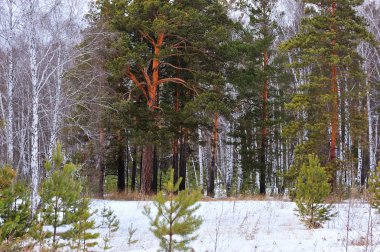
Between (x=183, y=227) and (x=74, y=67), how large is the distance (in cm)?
975

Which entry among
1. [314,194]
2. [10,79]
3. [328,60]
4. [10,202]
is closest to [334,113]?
[328,60]

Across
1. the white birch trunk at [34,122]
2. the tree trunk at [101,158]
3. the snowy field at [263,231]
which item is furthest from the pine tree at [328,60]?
the white birch trunk at [34,122]

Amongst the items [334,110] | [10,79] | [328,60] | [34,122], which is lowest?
[34,122]

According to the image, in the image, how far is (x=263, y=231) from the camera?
9562 millimetres

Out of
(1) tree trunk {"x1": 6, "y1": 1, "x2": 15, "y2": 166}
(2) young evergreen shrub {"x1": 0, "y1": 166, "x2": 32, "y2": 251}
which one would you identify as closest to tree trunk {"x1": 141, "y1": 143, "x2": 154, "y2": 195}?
(1) tree trunk {"x1": 6, "y1": 1, "x2": 15, "y2": 166}

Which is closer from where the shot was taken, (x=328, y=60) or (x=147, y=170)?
(x=328, y=60)

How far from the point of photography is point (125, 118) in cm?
1717

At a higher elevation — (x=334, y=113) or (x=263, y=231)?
(x=334, y=113)

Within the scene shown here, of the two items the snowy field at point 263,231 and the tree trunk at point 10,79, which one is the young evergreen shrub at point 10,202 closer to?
the snowy field at point 263,231

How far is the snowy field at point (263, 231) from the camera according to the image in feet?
24.1

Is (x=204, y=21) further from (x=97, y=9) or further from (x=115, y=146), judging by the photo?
(x=115, y=146)

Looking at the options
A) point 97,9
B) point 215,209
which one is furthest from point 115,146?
point 215,209

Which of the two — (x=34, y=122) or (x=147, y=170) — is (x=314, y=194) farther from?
(x=147, y=170)

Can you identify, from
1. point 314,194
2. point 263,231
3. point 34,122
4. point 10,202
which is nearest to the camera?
point 10,202
